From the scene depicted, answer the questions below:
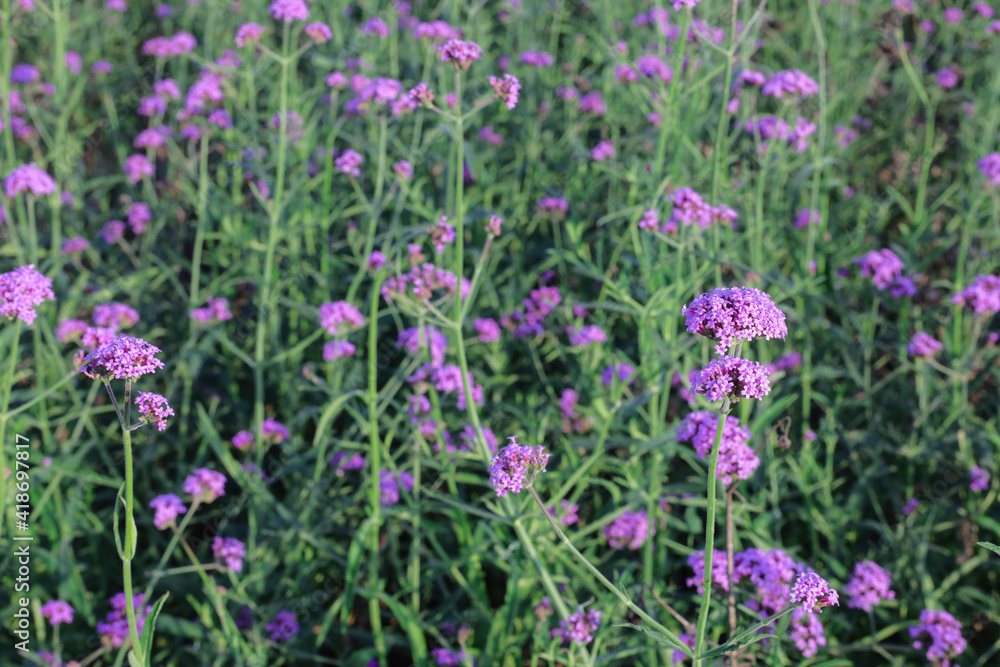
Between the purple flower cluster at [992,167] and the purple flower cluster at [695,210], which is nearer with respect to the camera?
the purple flower cluster at [695,210]

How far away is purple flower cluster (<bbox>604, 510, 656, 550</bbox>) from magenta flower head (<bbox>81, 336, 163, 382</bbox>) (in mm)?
2006

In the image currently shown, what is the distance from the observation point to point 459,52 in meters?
2.91

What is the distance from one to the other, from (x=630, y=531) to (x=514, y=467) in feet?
4.48

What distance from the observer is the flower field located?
312 centimetres

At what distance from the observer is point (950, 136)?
632 cm

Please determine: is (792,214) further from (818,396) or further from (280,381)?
(280,381)

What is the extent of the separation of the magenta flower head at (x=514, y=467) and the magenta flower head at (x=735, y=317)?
0.56 meters

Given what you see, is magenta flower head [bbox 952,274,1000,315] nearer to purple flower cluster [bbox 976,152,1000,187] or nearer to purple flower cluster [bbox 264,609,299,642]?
purple flower cluster [bbox 976,152,1000,187]

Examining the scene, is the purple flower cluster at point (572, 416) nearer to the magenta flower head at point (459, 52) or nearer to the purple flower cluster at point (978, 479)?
the magenta flower head at point (459, 52)

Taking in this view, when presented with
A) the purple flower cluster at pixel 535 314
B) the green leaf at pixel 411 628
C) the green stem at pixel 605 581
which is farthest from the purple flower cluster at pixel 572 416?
the green stem at pixel 605 581

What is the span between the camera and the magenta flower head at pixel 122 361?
209cm

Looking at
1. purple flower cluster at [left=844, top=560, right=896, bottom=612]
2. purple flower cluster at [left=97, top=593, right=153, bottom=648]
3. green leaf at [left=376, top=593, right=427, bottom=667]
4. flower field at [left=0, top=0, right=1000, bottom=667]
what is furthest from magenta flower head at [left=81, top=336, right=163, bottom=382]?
purple flower cluster at [left=844, top=560, right=896, bottom=612]

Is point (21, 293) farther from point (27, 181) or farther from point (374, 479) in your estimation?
point (27, 181)

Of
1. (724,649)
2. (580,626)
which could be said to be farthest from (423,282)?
(724,649)
